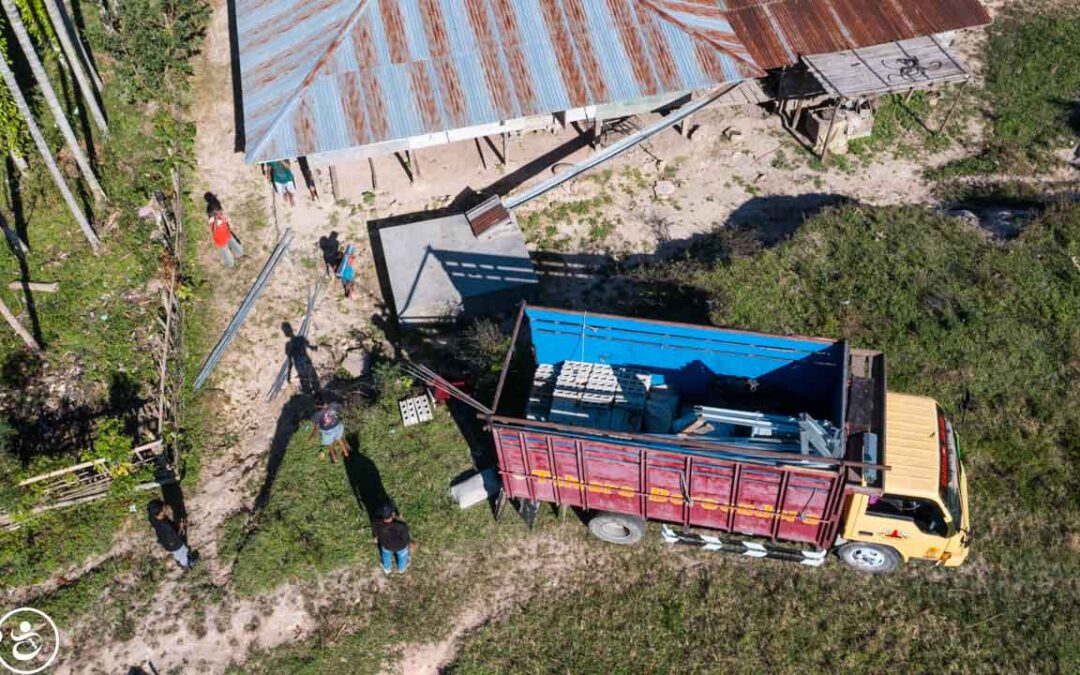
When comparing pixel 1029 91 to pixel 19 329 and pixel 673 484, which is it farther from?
pixel 19 329

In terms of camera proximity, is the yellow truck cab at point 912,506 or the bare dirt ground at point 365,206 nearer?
the yellow truck cab at point 912,506

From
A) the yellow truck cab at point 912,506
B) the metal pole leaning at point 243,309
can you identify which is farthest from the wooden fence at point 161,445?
the yellow truck cab at point 912,506

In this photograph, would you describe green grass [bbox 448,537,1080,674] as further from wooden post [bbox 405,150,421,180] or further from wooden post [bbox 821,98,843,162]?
wooden post [bbox 405,150,421,180]

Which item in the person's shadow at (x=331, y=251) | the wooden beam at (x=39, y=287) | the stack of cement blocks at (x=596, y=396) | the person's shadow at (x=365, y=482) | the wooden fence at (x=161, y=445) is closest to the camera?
the stack of cement blocks at (x=596, y=396)

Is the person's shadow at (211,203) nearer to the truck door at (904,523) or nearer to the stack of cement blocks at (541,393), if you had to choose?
the stack of cement blocks at (541,393)

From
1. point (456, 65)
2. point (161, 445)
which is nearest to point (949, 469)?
point (456, 65)

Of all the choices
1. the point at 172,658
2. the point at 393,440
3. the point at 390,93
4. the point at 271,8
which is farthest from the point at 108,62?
the point at 172,658
